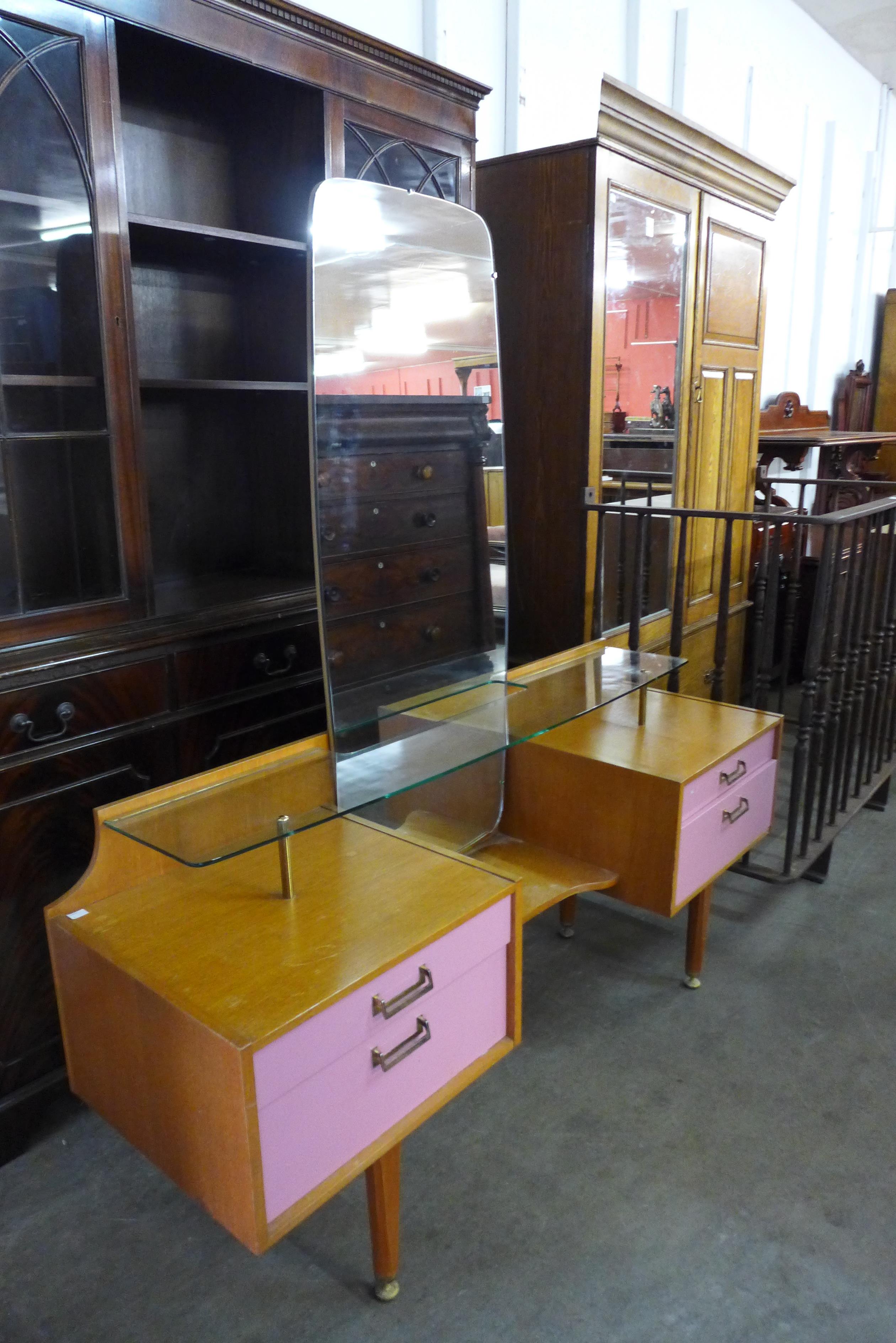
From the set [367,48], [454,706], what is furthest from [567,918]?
[367,48]

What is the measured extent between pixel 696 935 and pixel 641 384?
147 centimetres

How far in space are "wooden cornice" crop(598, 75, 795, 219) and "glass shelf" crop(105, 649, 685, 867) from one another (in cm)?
128

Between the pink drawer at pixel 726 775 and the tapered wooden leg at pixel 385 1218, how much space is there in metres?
0.80

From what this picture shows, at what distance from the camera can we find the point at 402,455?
5.47ft

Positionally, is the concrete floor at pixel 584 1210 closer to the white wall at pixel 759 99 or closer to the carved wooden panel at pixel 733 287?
the carved wooden panel at pixel 733 287

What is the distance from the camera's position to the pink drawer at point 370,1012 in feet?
3.26

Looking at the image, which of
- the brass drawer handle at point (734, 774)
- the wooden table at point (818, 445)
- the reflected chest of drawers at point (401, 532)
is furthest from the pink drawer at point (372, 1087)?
the wooden table at point (818, 445)

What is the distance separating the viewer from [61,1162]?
1582 mm

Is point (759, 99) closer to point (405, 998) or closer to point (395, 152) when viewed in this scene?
point (395, 152)

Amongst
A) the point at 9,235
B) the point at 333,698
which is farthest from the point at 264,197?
the point at 333,698

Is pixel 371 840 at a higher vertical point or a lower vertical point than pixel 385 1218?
higher

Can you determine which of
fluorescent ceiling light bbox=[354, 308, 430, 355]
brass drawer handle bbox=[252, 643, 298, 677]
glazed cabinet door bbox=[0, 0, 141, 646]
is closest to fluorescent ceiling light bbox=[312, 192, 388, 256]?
fluorescent ceiling light bbox=[354, 308, 430, 355]

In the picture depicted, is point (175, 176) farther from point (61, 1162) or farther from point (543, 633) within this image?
point (61, 1162)

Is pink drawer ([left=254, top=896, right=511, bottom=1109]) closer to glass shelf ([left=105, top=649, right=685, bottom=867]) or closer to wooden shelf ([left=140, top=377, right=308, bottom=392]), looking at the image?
glass shelf ([left=105, top=649, right=685, bottom=867])
